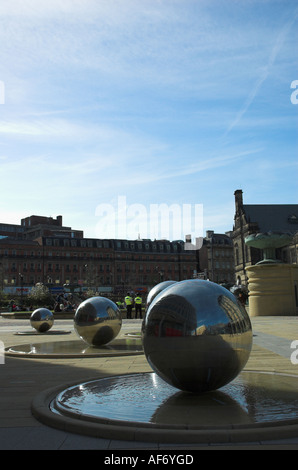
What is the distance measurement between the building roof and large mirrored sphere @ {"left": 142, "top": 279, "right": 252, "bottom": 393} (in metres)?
89.9

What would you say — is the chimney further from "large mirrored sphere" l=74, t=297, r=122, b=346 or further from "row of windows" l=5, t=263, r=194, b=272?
"large mirrored sphere" l=74, t=297, r=122, b=346

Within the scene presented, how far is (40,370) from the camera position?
9766mm

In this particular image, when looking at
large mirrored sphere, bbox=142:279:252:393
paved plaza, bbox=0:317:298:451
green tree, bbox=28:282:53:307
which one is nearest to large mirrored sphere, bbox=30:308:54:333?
paved plaza, bbox=0:317:298:451

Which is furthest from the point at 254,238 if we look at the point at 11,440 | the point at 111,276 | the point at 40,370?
the point at 111,276

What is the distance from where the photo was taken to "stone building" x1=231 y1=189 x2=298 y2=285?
303 feet

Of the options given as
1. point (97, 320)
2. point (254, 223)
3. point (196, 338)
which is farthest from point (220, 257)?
point (196, 338)

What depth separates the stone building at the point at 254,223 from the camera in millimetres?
92375

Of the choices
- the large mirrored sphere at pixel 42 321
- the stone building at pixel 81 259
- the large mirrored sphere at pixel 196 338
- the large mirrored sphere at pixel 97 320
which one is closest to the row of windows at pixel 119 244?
the stone building at pixel 81 259

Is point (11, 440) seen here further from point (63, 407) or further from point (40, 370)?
point (40, 370)

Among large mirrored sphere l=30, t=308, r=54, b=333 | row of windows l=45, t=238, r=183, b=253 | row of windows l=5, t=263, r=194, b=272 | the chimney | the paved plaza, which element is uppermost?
the chimney

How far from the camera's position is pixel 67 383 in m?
7.58

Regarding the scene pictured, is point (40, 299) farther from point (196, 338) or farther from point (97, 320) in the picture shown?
point (196, 338)
